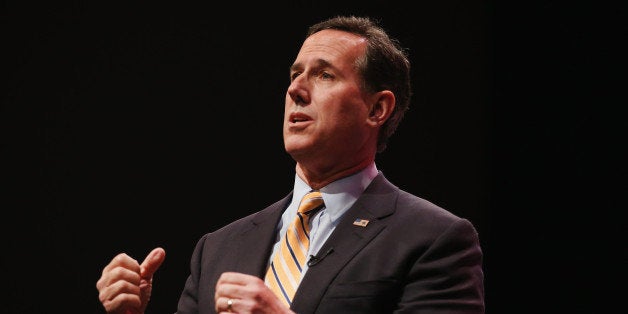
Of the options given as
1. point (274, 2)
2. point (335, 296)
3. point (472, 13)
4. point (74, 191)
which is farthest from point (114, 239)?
point (472, 13)

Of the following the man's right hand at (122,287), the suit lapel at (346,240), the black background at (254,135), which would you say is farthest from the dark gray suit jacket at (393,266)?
the black background at (254,135)

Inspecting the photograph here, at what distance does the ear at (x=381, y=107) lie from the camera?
2.49 m

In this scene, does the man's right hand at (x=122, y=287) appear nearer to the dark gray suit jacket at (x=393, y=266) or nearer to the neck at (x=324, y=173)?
the dark gray suit jacket at (x=393, y=266)

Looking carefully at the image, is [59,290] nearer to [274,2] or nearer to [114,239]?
[114,239]

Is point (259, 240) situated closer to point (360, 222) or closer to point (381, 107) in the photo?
point (360, 222)

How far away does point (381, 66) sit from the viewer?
2.51 m

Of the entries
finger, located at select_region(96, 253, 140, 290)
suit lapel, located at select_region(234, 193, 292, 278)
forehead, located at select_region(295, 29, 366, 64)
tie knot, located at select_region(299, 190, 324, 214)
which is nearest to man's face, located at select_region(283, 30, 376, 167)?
forehead, located at select_region(295, 29, 366, 64)

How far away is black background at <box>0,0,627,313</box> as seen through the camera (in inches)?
137

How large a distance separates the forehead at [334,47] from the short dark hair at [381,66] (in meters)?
0.03

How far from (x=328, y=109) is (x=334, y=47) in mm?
243

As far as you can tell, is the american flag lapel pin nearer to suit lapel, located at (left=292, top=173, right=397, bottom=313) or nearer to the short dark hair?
suit lapel, located at (left=292, top=173, right=397, bottom=313)

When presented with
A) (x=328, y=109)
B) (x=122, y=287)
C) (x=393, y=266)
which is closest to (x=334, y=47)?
(x=328, y=109)

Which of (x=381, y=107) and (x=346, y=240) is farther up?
(x=381, y=107)

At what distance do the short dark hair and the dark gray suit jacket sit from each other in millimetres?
399
